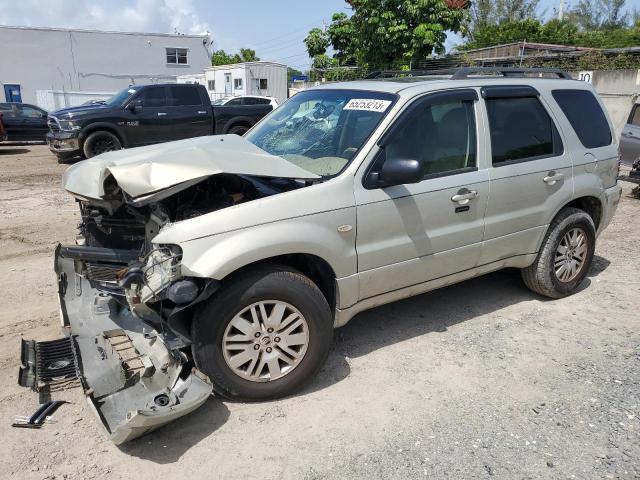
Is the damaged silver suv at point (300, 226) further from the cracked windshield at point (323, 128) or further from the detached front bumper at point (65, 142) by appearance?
the detached front bumper at point (65, 142)

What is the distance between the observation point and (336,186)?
3471 millimetres

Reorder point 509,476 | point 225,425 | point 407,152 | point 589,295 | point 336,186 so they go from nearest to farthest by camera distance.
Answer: point 509,476 → point 225,425 → point 336,186 → point 407,152 → point 589,295

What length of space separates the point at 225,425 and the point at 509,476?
1.64 m

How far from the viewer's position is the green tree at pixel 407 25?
18109 millimetres

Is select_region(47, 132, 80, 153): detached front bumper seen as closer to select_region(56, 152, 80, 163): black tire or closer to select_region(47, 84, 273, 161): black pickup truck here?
select_region(47, 84, 273, 161): black pickup truck

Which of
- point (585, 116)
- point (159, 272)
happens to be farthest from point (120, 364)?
point (585, 116)

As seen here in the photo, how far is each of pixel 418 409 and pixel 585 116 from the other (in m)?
3.31

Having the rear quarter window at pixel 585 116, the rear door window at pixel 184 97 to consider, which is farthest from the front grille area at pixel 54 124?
the rear quarter window at pixel 585 116

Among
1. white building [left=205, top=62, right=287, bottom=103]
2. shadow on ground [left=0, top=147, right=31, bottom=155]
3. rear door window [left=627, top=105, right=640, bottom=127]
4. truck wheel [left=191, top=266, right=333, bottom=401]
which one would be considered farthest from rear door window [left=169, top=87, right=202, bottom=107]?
white building [left=205, top=62, right=287, bottom=103]

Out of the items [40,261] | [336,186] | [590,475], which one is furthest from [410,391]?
[40,261]

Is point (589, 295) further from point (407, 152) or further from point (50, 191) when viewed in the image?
point (50, 191)

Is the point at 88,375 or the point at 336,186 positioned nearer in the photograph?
the point at 88,375

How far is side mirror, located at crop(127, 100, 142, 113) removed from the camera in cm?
1280

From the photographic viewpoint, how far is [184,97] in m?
13.5
